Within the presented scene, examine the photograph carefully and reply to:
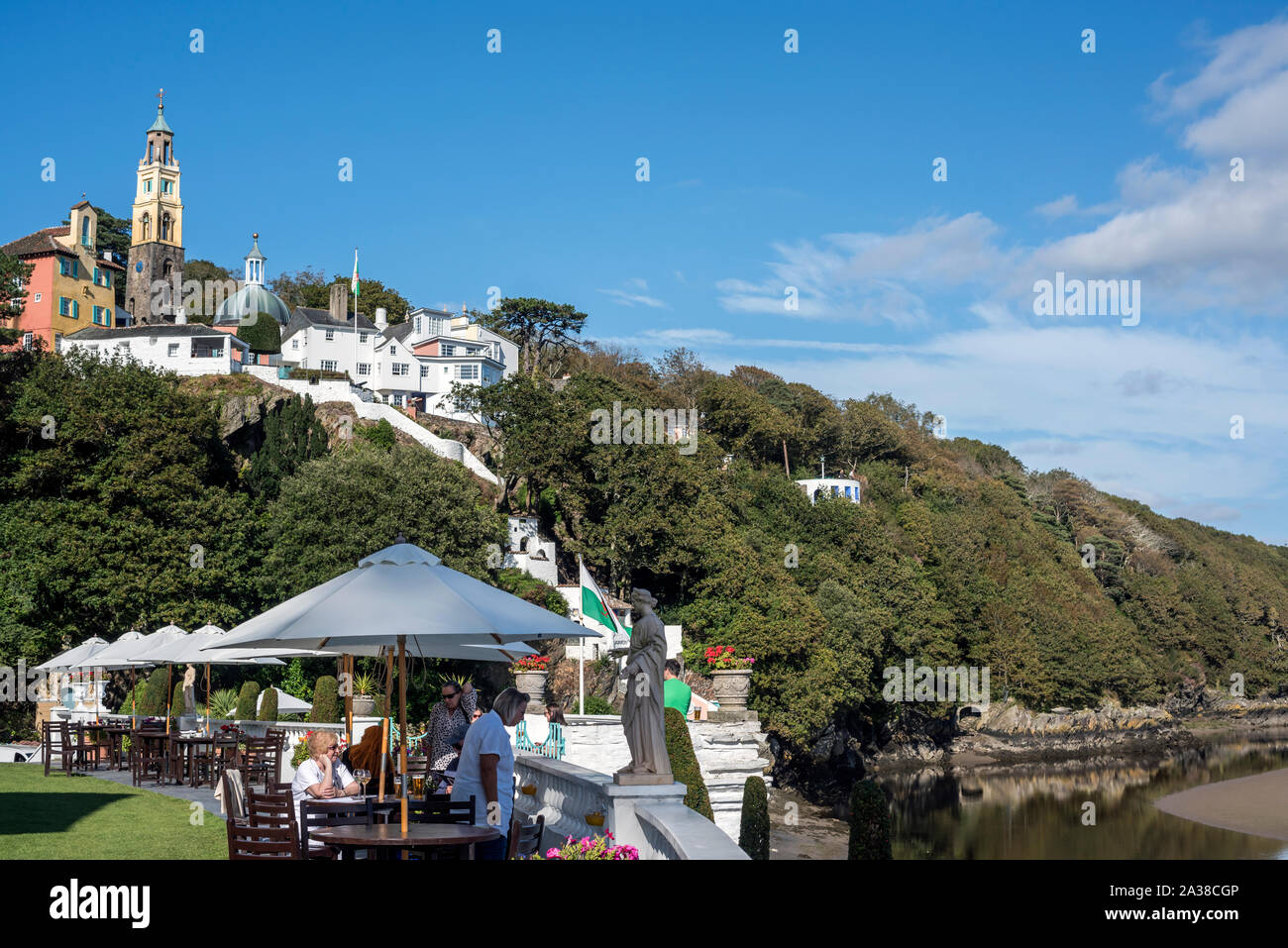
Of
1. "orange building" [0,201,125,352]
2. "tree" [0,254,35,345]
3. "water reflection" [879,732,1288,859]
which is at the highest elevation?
"orange building" [0,201,125,352]

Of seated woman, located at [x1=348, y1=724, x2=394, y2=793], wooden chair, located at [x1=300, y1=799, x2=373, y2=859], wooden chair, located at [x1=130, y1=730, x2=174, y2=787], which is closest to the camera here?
wooden chair, located at [x1=300, y1=799, x2=373, y2=859]

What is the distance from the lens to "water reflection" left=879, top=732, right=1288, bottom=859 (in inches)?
1534

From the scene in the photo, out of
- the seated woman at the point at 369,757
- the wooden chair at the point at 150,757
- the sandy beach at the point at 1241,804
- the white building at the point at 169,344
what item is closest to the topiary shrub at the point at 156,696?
the wooden chair at the point at 150,757

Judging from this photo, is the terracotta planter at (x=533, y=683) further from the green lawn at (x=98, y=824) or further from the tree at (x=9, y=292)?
the tree at (x=9, y=292)

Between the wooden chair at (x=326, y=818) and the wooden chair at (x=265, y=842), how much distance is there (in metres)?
0.28

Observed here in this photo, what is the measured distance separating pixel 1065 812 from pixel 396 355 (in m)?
52.9

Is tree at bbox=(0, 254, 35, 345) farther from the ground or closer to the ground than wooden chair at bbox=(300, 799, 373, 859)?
farther from the ground

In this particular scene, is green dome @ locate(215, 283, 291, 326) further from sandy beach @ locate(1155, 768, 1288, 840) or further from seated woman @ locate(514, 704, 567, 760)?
sandy beach @ locate(1155, 768, 1288, 840)

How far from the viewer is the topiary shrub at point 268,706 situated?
80.3ft

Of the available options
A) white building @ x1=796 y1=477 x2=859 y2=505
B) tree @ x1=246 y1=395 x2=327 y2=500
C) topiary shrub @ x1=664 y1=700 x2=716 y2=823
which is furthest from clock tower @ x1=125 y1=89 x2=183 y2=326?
topiary shrub @ x1=664 y1=700 x2=716 y2=823

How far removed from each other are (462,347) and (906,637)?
39842 mm

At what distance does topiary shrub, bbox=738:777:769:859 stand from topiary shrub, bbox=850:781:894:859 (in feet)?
12.5

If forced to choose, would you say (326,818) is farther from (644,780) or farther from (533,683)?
(533,683)
